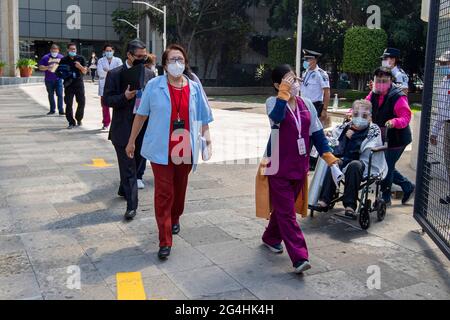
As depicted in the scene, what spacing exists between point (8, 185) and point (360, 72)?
2600 centimetres

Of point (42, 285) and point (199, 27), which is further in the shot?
point (199, 27)

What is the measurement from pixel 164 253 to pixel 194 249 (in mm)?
360

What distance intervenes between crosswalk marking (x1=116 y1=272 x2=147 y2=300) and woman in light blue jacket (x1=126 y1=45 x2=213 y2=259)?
17.4 inches

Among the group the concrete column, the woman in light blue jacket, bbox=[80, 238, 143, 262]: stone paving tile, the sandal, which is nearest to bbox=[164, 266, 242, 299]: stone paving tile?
the woman in light blue jacket

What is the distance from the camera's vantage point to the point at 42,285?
4.08 metres

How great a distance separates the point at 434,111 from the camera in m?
5.67

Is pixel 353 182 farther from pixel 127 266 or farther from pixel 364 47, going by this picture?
Answer: pixel 364 47

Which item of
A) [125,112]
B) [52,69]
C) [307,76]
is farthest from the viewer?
[52,69]

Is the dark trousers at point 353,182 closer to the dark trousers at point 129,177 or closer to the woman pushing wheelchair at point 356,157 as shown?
the woman pushing wheelchair at point 356,157

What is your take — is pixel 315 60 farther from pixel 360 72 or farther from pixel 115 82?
pixel 360 72

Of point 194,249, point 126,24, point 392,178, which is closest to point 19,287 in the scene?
point 194,249

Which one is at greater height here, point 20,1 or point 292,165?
point 20,1
